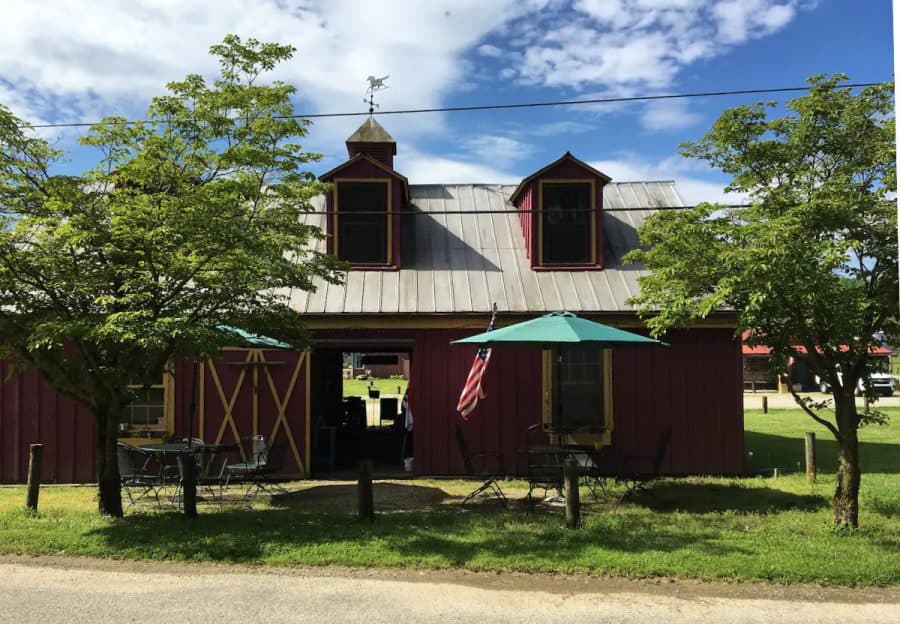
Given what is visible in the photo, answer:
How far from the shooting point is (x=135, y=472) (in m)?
10.9

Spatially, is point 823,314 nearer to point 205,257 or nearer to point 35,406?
point 205,257

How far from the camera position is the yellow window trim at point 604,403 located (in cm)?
1130

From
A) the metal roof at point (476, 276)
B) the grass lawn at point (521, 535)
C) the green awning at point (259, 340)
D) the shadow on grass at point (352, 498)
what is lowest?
the shadow on grass at point (352, 498)

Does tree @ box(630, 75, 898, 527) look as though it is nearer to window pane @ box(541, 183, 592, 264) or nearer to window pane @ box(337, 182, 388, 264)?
window pane @ box(541, 183, 592, 264)

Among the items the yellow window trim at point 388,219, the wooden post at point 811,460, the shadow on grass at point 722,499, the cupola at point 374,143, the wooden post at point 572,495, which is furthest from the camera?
the cupola at point 374,143

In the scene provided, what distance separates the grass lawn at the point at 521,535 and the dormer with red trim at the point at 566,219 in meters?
4.76

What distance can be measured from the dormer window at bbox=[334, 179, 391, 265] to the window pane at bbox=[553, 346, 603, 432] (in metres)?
4.00

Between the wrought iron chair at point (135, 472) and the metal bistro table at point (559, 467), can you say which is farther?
the wrought iron chair at point (135, 472)

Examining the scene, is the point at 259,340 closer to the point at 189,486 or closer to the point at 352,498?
the point at 189,486

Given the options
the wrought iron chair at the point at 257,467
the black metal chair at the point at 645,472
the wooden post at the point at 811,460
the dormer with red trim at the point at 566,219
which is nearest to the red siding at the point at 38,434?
the wrought iron chair at the point at 257,467

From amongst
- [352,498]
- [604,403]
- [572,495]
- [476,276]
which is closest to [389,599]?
[572,495]

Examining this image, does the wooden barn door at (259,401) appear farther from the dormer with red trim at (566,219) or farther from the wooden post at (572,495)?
the wooden post at (572,495)

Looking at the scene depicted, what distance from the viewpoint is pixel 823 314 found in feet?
22.7

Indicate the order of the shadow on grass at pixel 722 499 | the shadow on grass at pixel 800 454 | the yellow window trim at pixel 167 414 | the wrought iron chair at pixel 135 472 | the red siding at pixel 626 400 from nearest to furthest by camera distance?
the shadow on grass at pixel 722 499, the wrought iron chair at pixel 135 472, the yellow window trim at pixel 167 414, the red siding at pixel 626 400, the shadow on grass at pixel 800 454
